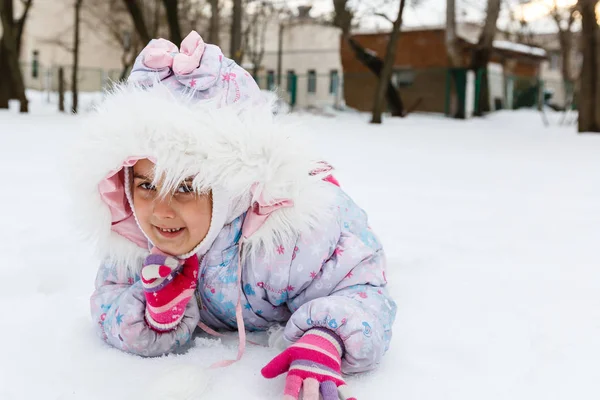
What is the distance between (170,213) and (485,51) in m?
15.7

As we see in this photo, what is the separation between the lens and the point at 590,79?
8945mm

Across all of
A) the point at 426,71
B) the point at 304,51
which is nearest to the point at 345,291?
the point at 426,71

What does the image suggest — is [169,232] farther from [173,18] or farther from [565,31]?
[565,31]

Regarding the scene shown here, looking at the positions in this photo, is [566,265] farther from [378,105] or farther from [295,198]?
[378,105]

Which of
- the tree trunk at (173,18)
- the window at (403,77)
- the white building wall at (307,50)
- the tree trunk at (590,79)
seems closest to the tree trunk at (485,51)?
the window at (403,77)

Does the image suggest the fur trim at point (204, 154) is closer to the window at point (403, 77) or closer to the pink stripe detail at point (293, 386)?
the pink stripe detail at point (293, 386)

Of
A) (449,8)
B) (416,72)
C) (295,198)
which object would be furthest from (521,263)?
(416,72)

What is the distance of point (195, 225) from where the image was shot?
4.85ft

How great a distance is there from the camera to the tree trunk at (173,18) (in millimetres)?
11766

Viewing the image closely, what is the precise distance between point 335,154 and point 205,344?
16.7 feet

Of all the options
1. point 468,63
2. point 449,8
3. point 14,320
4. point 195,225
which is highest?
point 449,8

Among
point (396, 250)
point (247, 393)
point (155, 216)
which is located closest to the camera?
point (247, 393)

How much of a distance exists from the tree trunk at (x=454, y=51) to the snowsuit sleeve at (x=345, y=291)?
1406 cm

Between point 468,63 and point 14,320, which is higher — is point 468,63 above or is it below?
above
